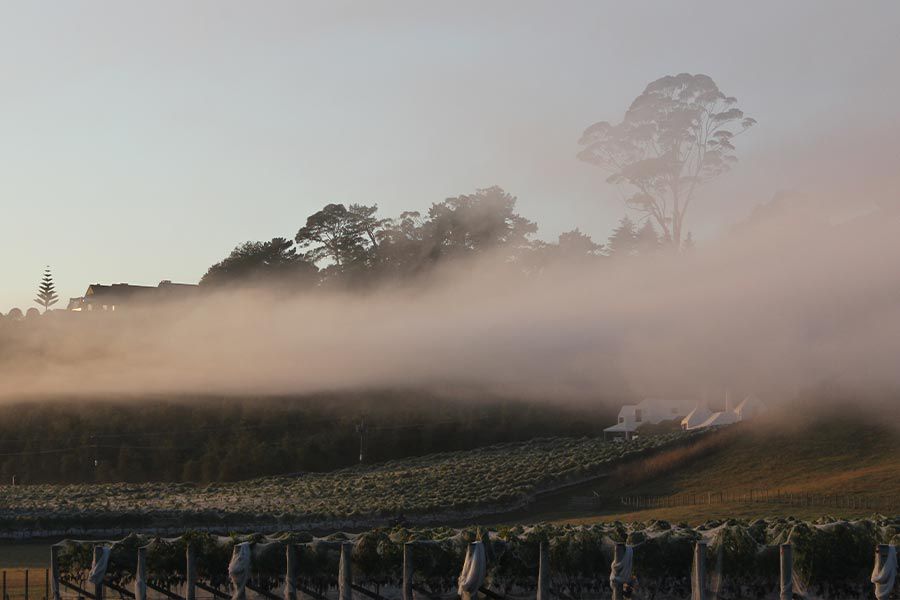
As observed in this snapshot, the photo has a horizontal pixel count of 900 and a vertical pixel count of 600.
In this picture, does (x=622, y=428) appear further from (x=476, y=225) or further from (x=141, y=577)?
(x=141, y=577)

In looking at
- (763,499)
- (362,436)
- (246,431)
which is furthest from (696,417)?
(246,431)

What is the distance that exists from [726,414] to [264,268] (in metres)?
57.9

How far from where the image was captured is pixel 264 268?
14462 centimetres

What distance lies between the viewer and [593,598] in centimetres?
3528

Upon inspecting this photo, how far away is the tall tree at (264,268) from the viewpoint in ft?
475

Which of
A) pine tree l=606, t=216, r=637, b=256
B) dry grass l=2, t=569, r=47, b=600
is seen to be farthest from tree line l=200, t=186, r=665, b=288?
dry grass l=2, t=569, r=47, b=600

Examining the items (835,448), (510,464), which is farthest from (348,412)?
(835,448)

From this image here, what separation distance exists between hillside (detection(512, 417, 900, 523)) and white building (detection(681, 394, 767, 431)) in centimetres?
675

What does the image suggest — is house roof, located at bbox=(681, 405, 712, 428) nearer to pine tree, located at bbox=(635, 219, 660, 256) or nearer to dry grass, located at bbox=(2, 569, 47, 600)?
pine tree, located at bbox=(635, 219, 660, 256)

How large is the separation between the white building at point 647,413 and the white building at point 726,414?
2798 mm

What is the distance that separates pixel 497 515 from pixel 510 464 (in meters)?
17.1

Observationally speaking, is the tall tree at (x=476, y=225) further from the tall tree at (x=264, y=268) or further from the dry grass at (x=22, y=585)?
the dry grass at (x=22, y=585)

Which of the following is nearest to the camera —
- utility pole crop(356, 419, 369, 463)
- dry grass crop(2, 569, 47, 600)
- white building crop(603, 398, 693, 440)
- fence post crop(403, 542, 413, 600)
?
fence post crop(403, 542, 413, 600)

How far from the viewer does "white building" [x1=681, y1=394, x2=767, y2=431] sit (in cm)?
10381
